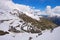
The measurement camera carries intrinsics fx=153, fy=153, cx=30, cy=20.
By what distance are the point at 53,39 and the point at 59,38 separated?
1.49 metres

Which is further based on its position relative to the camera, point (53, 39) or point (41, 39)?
point (41, 39)

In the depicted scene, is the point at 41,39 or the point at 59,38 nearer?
the point at 59,38

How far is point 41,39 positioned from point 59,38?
6.28m

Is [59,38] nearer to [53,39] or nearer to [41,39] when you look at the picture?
[53,39]

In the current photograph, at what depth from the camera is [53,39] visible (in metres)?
26.1

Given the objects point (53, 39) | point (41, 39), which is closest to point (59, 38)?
point (53, 39)

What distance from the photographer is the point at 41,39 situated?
30.6 meters

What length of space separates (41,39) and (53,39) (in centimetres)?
482

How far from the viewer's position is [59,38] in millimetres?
24906
